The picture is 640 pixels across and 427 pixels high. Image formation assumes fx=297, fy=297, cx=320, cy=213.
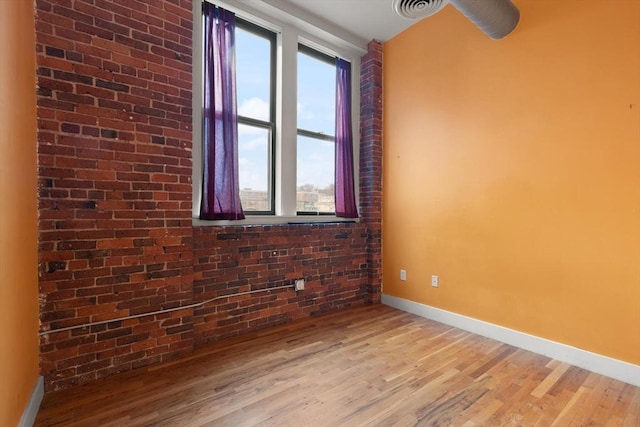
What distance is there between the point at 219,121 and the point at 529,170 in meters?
2.69

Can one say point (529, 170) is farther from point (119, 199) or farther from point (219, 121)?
point (119, 199)

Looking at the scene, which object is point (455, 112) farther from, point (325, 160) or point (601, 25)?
point (325, 160)

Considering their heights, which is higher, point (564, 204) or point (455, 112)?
point (455, 112)

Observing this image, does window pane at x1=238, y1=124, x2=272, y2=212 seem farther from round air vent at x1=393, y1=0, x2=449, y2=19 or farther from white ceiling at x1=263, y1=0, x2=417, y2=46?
round air vent at x1=393, y1=0, x2=449, y2=19

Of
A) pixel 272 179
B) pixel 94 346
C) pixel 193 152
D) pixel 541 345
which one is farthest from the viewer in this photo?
pixel 272 179

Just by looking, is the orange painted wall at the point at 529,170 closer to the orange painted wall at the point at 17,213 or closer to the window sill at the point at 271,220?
the window sill at the point at 271,220

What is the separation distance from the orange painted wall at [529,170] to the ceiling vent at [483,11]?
16 centimetres

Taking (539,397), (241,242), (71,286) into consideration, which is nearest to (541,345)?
(539,397)

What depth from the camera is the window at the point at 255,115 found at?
2.96 meters

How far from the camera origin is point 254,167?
3043 millimetres

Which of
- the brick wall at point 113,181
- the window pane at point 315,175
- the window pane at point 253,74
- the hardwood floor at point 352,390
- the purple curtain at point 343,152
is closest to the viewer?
the hardwood floor at point 352,390

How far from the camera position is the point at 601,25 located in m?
2.10

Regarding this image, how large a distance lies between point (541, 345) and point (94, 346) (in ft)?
11.0

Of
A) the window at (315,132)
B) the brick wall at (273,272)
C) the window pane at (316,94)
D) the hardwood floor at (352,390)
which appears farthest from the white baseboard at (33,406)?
the window pane at (316,94)
